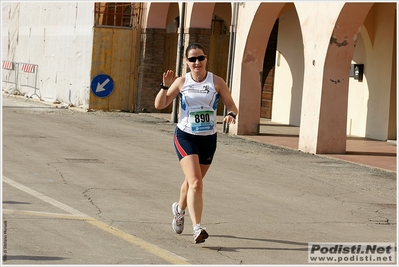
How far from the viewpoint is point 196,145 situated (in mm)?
8297

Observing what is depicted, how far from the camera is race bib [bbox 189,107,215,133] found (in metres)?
8.28

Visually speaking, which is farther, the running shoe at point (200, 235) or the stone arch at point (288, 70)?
the stone arch at point (288, 70)

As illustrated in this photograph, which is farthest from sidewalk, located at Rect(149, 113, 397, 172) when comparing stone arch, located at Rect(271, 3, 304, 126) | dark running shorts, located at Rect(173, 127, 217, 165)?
dark running shorts, located at Rect(173, 127, 217, 165)

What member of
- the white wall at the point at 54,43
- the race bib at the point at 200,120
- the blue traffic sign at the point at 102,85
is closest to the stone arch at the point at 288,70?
the blue traffic sign at the point at 102,85

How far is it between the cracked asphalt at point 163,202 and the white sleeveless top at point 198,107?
100 cm

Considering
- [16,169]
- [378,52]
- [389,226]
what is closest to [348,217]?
[389,226]

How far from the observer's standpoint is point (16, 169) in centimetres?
1271

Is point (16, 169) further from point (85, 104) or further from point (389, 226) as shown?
point (85, 104)

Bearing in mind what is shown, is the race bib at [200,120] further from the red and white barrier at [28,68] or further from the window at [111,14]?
the red and white barrier at [28,68]

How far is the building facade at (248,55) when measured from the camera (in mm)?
17422

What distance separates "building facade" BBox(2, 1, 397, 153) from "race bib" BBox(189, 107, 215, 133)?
8586mm

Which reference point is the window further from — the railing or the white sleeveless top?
the white sleeveless top

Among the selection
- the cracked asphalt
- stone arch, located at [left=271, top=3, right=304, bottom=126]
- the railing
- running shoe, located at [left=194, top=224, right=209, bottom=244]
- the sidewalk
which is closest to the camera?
the cracked asphalt

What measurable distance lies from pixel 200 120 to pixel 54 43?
22810mm
